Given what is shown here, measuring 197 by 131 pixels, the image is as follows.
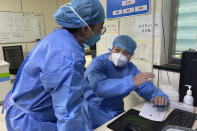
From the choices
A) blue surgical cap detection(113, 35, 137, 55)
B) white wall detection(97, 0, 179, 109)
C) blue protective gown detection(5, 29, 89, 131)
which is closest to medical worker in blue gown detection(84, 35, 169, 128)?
blue surgical cap detection(113, 35, 137, 55)

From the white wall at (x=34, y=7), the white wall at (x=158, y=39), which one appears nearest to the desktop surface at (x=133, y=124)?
the white wall at (x=158, y=39)

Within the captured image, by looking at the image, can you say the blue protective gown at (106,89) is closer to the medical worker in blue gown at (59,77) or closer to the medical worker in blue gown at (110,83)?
the medical worker in blue gown at (110,83)

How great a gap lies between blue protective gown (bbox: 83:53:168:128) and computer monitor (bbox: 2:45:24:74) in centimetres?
261

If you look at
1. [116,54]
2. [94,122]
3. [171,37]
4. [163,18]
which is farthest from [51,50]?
[171,37]

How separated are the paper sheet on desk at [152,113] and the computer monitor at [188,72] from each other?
30 centimetres

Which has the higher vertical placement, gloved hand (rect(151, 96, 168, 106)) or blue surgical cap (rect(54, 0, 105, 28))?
blue surgical cap (rect(54, 0, 105, 28))

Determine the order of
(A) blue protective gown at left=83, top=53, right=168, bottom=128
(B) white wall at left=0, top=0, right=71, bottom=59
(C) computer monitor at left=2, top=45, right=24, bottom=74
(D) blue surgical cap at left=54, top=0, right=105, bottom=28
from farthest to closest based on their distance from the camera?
(B) white wall at left=0, top=0, right=71, bottom=59, (C) computer monitor at left=2, top=45, right=24, bottom=74, (A) blue protective gown at left=83, top=53, right=168, bottom=128, (D) blue surgical cap at left=54, top=0, right=105, bottom=28

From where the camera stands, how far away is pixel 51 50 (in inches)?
26.6

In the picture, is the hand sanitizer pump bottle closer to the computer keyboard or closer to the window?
the computer keyboard

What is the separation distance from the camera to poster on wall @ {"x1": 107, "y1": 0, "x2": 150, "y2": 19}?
5.04 feet

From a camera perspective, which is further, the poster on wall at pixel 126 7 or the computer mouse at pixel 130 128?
the poster on wall at pixel 126 7

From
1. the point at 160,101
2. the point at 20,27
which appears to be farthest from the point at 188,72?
the point at 20,27

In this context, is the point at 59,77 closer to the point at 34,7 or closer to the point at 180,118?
the point at 180,118

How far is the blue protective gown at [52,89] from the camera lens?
2.11 feet
